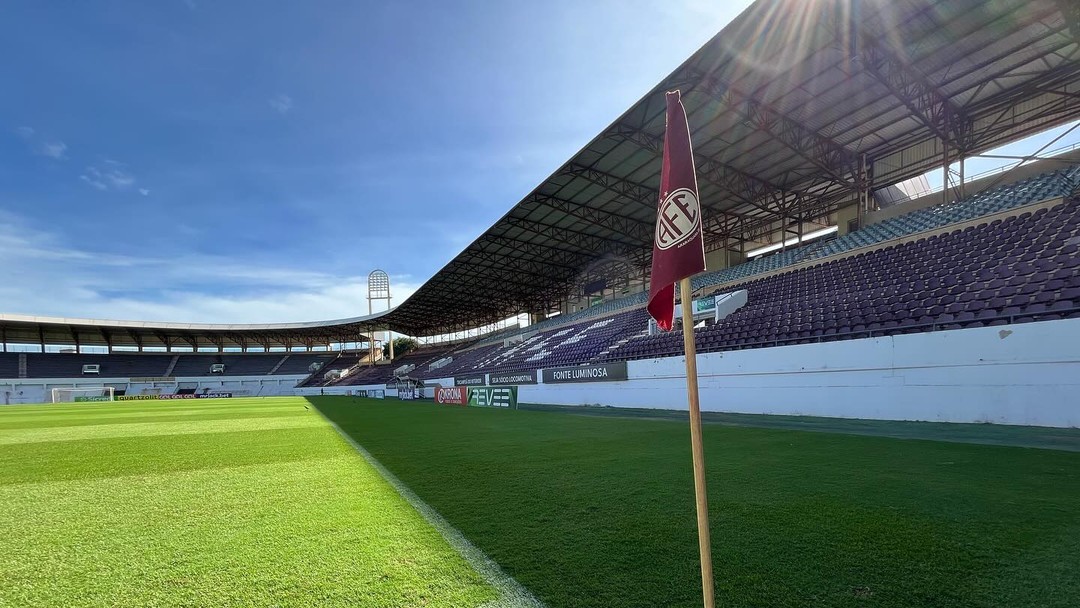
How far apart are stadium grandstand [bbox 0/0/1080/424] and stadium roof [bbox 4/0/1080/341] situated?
0.08 meters

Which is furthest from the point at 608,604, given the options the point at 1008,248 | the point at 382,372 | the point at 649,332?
the point at 382,372

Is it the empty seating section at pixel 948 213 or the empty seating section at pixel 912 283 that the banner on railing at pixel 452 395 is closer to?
the empty seating section at pixel 912 283

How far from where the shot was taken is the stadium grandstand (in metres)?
9.77

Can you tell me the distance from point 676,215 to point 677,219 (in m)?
0.02

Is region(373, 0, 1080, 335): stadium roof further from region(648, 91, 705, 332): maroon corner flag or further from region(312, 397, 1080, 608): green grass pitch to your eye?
region(648, 91, 705, 332): maroon corner flag

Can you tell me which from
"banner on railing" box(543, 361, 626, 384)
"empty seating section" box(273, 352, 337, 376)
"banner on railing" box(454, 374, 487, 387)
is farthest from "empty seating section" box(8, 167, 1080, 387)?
"empty seating section" box(273, 352, 337, 376)

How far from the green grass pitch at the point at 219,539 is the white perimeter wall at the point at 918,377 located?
10.2 m

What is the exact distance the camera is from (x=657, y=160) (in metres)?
19.9

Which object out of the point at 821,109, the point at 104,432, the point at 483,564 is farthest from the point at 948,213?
the point at 104,432

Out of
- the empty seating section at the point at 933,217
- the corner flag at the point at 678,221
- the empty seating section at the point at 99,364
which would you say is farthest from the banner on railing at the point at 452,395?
the empty seating section at the point at 99,364

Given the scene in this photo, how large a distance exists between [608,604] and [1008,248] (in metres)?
14.4

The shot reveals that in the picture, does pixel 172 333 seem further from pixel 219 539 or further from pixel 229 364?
pixel 219 539

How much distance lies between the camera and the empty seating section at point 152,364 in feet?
152

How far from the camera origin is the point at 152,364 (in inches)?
2067
